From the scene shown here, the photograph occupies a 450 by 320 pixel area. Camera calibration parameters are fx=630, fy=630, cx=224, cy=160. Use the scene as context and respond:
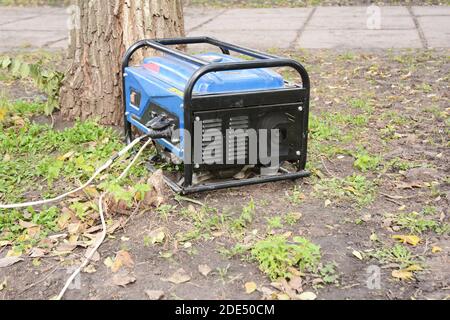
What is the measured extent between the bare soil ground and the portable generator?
0.40 ft

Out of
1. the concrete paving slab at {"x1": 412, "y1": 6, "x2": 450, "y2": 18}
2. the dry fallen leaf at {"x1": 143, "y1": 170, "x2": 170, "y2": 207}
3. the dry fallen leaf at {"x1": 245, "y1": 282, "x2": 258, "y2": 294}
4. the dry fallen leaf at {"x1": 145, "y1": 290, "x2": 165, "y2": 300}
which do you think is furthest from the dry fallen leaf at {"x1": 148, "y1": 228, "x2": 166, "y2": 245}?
the concrete paving slab at {"x1": 412, "y1": 6, "x2": 450, "y2": 18}

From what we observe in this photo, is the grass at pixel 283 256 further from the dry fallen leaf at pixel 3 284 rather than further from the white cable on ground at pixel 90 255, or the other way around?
the dry fallen leaf at pixel 3 284

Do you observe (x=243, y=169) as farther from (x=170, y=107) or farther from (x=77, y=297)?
(x=77, y=297)

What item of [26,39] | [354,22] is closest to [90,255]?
[26,39]

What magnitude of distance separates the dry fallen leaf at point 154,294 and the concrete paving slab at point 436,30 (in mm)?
5490

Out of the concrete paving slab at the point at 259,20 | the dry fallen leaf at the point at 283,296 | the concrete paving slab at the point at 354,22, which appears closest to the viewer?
the dry fallen leaf at the point at 283,296

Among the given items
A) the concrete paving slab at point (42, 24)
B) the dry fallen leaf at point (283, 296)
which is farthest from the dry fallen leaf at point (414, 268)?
the concrete paving slab at point (42, 24)

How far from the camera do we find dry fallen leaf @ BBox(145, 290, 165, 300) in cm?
252

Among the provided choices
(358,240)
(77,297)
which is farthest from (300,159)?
(77,297)

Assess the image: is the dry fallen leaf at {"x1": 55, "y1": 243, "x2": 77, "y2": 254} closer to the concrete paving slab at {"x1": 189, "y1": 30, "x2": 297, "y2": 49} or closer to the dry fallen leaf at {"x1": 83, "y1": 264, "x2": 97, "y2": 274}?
the dry fallen leaf at {"x1": 83, "y1": 264, "x2": 97, "y2": 274}

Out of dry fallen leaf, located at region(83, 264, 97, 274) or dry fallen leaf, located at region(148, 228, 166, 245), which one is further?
dry fallen leaf, located at region(148, 228, 166, 245)

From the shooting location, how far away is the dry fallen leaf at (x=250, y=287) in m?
2.55

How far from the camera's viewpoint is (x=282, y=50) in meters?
7.07

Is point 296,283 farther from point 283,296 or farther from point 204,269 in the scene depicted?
point 204,269
